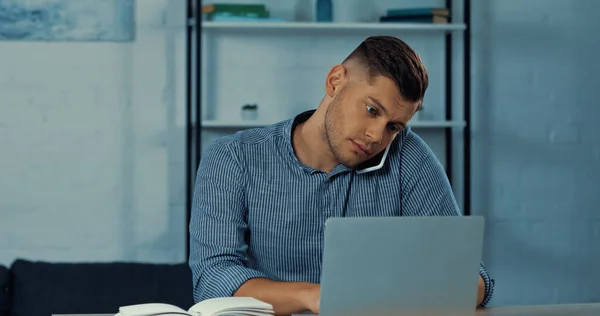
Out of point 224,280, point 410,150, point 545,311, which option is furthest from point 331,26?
point 545,311

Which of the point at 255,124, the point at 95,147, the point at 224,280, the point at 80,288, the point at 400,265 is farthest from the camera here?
the point at 95,147

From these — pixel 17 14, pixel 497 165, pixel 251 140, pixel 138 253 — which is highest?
pixel 17 14

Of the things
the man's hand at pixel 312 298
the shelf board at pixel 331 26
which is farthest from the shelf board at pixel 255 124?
the man's hand at pixel 312 298

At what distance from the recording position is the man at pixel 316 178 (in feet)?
6.29

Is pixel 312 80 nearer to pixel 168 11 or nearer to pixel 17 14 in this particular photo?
pixel 168 11

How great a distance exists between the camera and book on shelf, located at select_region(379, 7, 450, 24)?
371cm

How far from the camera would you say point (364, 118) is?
1946 mm

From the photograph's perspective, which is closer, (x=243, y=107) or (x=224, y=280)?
(x=224, y=280)

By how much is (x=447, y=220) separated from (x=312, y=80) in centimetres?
245

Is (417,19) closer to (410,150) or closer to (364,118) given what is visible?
(410,150)

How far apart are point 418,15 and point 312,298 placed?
231 centimetres

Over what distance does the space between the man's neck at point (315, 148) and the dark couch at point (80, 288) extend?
0.72 m

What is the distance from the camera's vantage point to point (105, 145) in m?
3.80

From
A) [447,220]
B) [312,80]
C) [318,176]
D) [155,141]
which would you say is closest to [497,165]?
[312,80]
